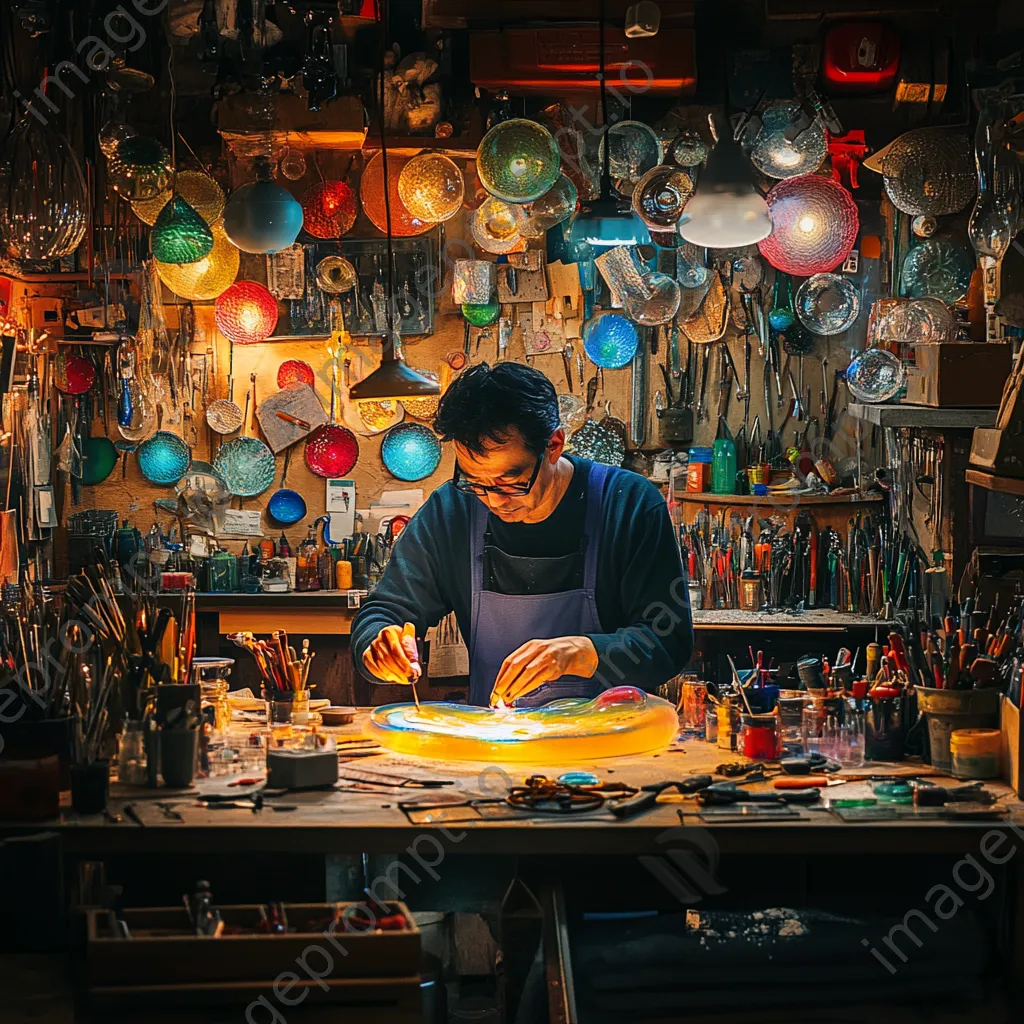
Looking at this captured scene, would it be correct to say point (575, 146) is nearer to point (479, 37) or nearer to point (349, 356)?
point (479, 37)

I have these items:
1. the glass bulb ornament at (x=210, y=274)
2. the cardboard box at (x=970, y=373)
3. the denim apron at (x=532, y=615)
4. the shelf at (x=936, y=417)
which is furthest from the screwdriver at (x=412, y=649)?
the glass bulb ornament at (x=210, y=274)

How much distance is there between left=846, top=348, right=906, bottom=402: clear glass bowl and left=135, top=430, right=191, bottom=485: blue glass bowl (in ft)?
11.8

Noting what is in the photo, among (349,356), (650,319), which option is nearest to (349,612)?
(349,356)

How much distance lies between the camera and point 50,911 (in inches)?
119

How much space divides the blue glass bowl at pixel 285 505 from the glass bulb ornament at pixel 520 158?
259 cm

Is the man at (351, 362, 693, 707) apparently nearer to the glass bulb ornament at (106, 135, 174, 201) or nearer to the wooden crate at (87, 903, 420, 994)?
the wooden crate at (87, 903, 420, 994)

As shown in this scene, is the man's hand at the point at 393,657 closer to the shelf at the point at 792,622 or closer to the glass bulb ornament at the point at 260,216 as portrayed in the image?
the glass bulb ornament at the point at 260,216

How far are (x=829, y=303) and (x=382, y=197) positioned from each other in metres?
2.11

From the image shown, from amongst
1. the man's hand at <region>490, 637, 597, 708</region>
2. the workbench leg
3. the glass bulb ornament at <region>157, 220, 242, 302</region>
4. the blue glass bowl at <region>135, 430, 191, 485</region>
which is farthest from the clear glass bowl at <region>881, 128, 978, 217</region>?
the blue glass bowl at <region>135, 430, 191, 485</region>

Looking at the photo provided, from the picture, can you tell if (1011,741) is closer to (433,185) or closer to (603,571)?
(603,571)

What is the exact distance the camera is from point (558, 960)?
110 inches

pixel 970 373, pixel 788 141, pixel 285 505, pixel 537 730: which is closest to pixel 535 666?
pixel 537 730

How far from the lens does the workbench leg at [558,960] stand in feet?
8.78

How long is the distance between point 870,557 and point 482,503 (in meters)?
2.67
